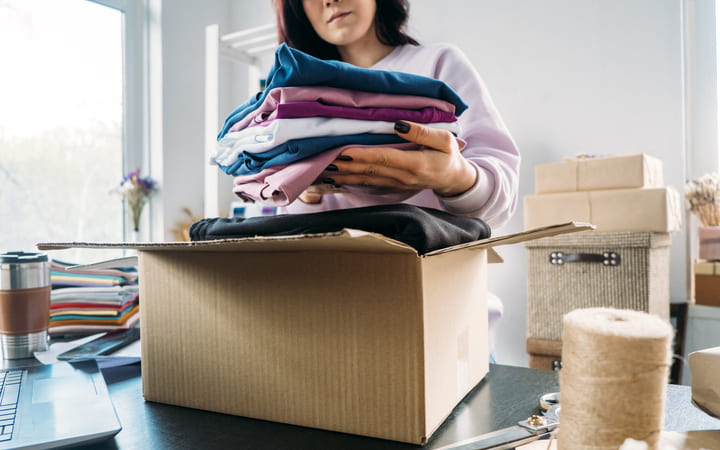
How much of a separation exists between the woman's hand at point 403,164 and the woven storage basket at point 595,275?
1087 mm

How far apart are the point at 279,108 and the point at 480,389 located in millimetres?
380

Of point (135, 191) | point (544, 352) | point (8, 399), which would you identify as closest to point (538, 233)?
point (8, 399)

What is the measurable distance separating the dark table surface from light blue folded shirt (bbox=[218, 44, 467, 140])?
1.00 ft

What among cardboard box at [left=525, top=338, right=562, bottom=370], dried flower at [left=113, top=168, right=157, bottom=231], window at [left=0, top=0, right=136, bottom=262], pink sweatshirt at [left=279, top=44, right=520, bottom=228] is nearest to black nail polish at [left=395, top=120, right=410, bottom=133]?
pink sweatshirt at [left=279, top=44, right=520, bottom=228]

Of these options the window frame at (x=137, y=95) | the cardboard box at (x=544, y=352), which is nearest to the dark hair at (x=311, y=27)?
the cardboard box at (x=544, y=352)

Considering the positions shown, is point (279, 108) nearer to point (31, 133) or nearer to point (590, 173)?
point (590, 173)

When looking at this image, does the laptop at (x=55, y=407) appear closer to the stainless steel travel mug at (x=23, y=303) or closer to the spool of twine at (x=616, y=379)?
the stainless steel travel mug at (x=23, y=303)

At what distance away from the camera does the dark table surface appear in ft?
1.33

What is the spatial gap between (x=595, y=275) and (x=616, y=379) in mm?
1319

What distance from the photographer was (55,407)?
0.47 meters

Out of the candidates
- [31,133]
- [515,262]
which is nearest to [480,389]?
[515,262]

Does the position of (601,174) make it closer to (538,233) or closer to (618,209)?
(618,209)

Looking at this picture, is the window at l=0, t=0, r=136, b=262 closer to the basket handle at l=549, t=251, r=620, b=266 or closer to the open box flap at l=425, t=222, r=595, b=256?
the basket handle at l=549, t=251, r=620, b=266

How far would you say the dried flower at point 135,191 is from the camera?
2.18m
